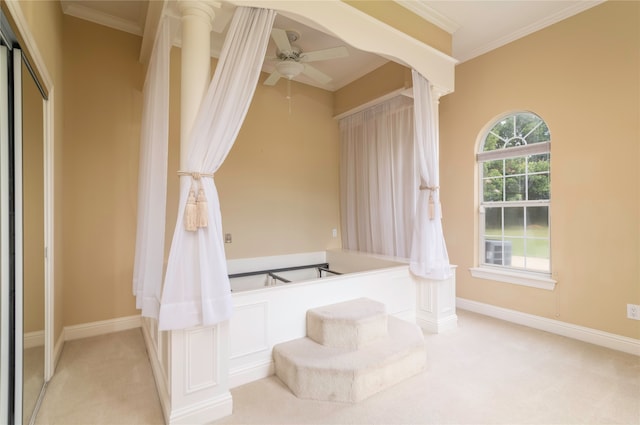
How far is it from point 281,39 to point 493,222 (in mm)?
3254

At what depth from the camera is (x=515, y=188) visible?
142 inches

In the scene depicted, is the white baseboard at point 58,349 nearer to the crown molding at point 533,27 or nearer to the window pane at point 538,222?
the window pane at point 538,222

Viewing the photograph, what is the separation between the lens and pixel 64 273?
3.03 metres

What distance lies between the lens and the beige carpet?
1.92 meters

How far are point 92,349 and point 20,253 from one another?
156 centimetres

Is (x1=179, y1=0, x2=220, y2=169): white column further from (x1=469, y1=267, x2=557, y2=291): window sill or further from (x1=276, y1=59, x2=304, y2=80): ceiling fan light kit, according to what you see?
(x1=469, y1=267, x2=557, y2=291): window sill

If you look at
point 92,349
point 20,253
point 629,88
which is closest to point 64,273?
point 92,349

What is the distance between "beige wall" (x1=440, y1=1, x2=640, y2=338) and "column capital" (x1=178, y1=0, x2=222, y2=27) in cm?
329

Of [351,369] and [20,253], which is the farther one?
[351,369]

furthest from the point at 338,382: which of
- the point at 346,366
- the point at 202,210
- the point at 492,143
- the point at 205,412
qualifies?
the point at 492,143

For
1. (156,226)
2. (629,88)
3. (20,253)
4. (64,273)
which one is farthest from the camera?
(64,273)

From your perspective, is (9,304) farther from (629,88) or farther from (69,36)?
(629,88)

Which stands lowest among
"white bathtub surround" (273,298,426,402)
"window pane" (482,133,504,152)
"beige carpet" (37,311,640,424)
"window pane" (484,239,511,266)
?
"beige carpet" (37,311,640,424)

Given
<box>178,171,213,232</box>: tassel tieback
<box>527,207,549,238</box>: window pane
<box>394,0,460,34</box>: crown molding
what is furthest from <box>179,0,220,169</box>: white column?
<box>527,207,549,238</box>: window pane
